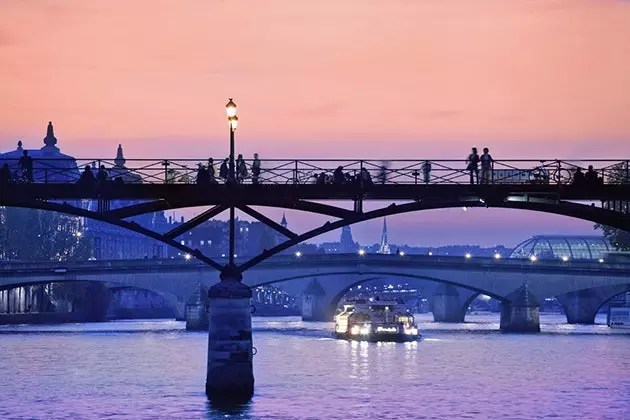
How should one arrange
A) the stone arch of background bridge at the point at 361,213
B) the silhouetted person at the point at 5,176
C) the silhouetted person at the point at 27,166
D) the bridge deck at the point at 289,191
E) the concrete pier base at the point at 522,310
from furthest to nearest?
the concrete pier base at the point at 522,310, the silhouetted person at the point at 5,176, the bridge deck at the point at 289,191, the silhouetted person at the point at 27,166, the stone arch of background bridge at the point at 361,213

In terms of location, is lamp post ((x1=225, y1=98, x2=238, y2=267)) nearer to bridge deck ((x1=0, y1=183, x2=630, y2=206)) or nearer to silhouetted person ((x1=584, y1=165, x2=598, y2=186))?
bridge deck ((x1=0, y1=183, x2=630, y2=206))

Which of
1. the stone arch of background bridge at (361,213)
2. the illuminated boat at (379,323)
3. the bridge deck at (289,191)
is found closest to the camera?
the stone arch of background bridge at (361,213)

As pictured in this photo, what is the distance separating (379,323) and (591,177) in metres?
76.4

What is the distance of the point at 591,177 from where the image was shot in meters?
79.2

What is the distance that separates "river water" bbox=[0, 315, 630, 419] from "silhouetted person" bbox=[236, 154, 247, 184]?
10.8m

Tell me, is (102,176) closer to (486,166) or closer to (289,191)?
(289,191)

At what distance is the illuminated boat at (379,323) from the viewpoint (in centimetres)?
15325

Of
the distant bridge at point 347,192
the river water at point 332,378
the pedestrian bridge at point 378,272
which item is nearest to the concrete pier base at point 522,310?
the pedestrian bridge at point 378,272

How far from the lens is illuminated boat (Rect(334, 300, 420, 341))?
15325cm

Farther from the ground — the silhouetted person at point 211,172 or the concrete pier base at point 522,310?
the silhouetted person at point 211,172

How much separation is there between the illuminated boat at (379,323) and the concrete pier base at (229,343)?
7600 centimetres

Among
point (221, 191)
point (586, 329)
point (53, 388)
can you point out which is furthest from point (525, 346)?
point (221, 191)

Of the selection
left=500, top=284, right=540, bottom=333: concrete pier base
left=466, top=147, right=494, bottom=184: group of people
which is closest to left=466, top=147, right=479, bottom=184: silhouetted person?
left=466, top=147, right=494, bottom=184: group of people

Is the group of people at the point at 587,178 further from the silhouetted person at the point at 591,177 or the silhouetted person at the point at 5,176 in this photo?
the silhouetted person at the point at 5,176
